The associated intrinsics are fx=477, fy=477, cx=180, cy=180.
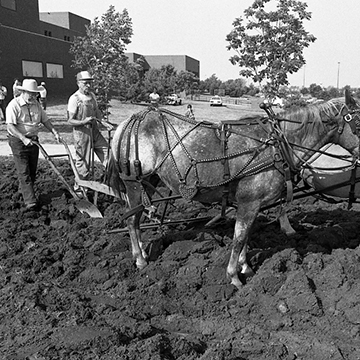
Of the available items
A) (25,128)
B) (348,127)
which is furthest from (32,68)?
(348,127)

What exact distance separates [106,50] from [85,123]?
32.7 feet

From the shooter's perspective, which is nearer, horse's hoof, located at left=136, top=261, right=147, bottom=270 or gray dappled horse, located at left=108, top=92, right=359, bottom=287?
gray dappled horse, located at left=108, top=92, right=359, bottom=287

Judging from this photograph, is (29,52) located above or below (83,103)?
above

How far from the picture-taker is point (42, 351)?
11.3 feet

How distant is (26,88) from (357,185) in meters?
4.76

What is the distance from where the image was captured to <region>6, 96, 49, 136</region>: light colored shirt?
7039 mm

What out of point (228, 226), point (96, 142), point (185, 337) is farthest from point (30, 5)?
point (185, 337)

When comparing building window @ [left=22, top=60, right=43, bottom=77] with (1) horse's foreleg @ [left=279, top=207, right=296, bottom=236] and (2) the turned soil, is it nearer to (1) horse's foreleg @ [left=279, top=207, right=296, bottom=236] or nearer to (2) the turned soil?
(2) the turned soil

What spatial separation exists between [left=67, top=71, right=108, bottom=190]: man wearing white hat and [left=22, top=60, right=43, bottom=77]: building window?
26.9 m

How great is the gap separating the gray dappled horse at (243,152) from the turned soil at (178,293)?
0.49 m

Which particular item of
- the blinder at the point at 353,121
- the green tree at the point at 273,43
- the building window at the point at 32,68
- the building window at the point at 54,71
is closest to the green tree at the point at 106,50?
the green tree at the point at 273,43

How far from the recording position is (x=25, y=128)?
725cm

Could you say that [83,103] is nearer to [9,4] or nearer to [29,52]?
[29,52]

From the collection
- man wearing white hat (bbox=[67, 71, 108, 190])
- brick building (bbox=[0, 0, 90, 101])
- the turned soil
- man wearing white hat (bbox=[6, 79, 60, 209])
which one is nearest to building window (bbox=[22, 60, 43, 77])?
brick building (bbox=[0, 0, 90, 101])
